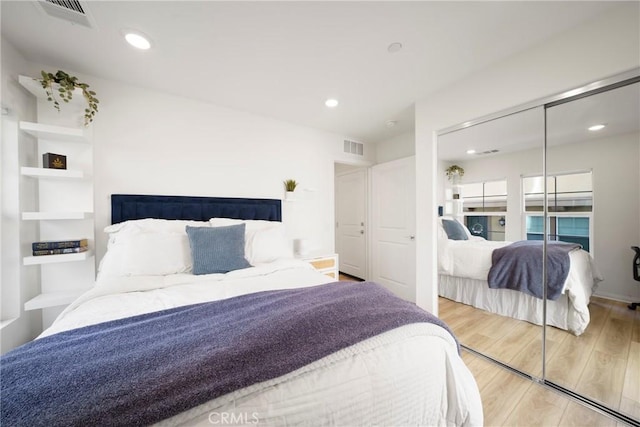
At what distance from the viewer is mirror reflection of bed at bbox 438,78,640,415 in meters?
1.45

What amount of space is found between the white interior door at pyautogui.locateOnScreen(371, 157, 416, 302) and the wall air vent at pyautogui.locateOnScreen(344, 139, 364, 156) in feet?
1.21

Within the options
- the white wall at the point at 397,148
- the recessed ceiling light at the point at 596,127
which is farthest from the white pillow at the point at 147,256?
the white wall at the point at 397,148

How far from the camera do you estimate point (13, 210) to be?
5.46ft

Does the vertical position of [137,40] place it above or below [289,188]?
above

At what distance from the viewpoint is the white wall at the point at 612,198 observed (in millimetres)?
1420

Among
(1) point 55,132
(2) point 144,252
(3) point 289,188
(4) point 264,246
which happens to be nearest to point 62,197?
(1) point 55,132

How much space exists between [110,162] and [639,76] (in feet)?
12.6

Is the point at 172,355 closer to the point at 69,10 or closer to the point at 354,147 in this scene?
the point at 69,10

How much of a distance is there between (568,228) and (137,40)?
3.34m

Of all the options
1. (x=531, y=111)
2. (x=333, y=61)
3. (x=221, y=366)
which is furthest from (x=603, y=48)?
(x=221, y=366)

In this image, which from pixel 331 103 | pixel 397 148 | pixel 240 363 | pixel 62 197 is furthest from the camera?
pixel 397 148

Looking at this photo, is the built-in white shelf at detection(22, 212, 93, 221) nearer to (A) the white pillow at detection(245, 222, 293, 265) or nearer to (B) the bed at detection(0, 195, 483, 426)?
(B) the bed at detection(0, 195, 483, 426)

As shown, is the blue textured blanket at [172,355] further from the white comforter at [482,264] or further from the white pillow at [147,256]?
the white comforter at [482,264]

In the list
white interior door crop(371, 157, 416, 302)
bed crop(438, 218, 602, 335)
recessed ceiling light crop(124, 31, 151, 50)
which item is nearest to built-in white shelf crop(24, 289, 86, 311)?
recessed ceiling light crop(124, 31, 151, 50)
